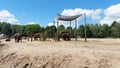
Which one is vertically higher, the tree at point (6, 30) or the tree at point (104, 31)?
the tree at point (6, 30)

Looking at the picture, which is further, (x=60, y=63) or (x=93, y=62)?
(x=60, y=63)

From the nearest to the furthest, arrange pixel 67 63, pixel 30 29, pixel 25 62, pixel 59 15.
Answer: pixel 67 63
pixel 25 62
pixel 59 15
pixel 30 29

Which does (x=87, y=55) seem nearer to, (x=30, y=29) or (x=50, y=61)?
(x=50, y=61)

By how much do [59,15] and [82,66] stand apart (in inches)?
845

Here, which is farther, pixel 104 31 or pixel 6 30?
pixel 6 30

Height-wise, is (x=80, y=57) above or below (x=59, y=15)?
below

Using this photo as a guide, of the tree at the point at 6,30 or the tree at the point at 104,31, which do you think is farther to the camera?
the tree at the point at 6,30

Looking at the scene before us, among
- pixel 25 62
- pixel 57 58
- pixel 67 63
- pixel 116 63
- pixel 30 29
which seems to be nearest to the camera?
pixel 116 63

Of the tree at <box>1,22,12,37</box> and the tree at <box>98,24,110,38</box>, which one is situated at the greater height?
the tree at <box>1,22,12,37</box>

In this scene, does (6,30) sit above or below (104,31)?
above

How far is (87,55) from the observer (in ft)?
35.9

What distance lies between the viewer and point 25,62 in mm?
13016

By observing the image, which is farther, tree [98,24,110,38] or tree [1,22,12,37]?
tree [1,22,12,37]

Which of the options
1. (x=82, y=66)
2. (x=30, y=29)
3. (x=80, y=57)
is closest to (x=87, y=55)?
(x=80, y=57)
